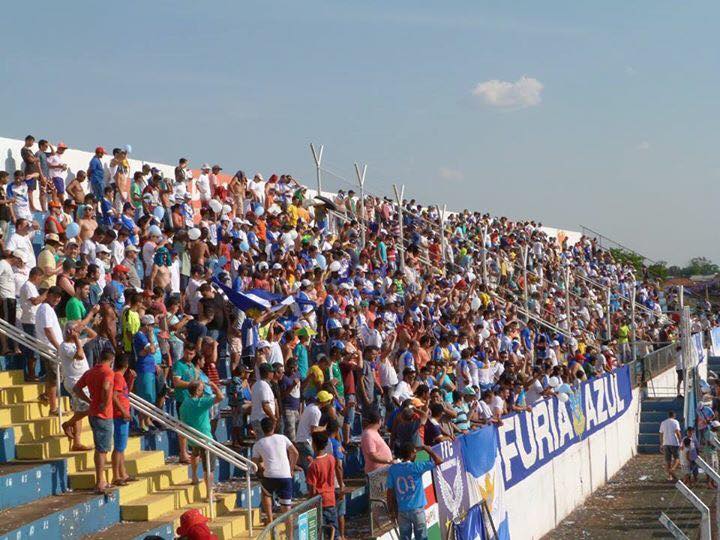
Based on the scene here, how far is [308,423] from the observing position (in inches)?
540

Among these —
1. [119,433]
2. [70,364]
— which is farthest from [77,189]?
[119,433]

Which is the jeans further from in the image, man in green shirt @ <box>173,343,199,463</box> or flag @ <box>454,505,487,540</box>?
man in green shirt @ <box>173,343,199,463</box>

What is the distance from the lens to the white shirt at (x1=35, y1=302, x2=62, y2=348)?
1246cm

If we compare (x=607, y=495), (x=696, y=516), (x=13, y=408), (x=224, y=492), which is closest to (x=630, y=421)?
(x=607, y=495)

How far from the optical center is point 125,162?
1936cm

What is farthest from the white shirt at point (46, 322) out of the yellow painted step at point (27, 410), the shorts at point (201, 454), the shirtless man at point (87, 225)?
the shirtless man at point (87, 225)

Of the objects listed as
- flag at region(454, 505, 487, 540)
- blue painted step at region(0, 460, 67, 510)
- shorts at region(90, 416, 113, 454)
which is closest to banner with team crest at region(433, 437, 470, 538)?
flag at region(454, 505, 487, 540)

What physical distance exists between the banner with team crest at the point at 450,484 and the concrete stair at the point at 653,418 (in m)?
15.7

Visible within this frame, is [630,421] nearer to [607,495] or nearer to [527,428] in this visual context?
[607,495]

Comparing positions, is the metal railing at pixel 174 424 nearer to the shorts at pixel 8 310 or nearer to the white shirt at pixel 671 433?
the shorts at pixel 8 310

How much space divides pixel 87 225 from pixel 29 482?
615 cm

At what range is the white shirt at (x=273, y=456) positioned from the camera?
12.1 metres

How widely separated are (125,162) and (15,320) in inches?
255

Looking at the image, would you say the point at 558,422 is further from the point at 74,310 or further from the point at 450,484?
the point at 74,310
